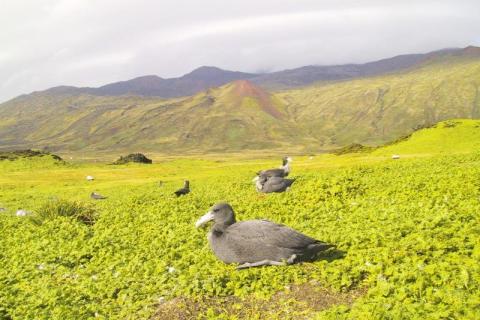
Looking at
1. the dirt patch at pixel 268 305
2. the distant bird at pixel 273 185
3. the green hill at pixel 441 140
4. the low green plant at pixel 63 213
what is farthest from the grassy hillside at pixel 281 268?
the green hill at pixel 441 140

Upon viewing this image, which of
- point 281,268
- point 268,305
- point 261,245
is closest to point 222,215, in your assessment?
point 261,245

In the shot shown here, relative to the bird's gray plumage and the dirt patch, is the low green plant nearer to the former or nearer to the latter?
the bird's gray plumage

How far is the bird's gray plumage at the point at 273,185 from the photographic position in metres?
25.0

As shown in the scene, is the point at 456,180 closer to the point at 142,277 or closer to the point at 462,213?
the point at 462,213

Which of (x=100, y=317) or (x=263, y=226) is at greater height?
(x=263, y=226)

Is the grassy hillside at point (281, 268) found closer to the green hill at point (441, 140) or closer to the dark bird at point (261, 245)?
the dark bird at point (261, 245)

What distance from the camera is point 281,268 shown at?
11922 millimetres

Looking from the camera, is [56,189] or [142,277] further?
[56,189]

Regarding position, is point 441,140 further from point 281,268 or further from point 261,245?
point 281,268

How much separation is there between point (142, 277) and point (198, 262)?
1.65 metres

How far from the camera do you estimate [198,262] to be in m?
13.5

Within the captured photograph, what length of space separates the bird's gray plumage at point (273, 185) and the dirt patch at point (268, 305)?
14.1 meters

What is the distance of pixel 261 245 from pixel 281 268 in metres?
0.90

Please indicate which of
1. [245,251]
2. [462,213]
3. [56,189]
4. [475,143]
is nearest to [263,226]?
[245,251]
